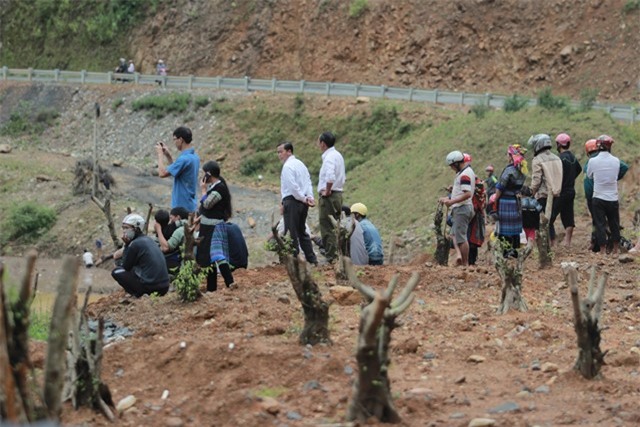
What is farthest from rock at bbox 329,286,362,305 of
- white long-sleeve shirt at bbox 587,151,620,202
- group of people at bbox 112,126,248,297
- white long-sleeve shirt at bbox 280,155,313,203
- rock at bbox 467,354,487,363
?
white long-sleeve shirt at bbox 587,151,620,202

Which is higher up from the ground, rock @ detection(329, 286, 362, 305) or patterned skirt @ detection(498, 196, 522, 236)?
patterned skirt @ detection(498, 196, 522, 236)

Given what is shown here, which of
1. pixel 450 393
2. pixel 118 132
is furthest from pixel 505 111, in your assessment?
pixel 450 393

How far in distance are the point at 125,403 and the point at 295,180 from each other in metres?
6.01

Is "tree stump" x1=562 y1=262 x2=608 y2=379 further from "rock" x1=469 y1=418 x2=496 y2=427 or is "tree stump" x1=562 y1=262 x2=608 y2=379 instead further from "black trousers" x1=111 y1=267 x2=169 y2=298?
"black trousers" x1=111 y1=267 x2=169 y2=298

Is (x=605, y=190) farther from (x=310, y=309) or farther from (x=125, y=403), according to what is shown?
(x=125, y=403)

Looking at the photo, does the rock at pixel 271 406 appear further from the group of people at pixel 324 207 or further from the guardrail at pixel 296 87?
the guardrail at pixel 296 87

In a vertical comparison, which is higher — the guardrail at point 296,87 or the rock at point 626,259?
the guardrail at point 296,87

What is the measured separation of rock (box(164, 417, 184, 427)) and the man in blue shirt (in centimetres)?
569

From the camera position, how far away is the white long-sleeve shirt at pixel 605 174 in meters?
16.4

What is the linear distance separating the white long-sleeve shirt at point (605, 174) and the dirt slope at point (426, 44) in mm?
27842

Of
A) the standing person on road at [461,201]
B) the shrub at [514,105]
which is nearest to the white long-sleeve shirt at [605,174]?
the standing person on road at [461,201]

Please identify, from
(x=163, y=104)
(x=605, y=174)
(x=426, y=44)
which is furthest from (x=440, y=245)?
(x=426, y=44)

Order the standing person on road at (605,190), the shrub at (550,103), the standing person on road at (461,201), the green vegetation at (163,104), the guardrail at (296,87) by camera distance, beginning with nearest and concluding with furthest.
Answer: the standing person on road at (461,201)
the standing person on road at (605,190)
the shrub at (550,103)
the guardrail at (296,87)
the green vegetation at (163,104)

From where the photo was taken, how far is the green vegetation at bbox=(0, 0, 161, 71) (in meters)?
55.2
